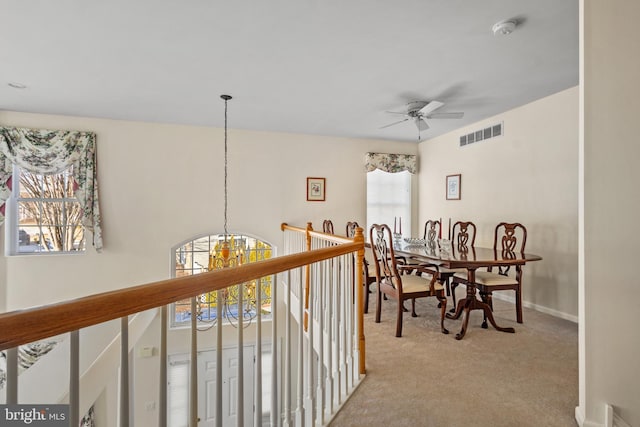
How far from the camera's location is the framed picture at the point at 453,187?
194 inches

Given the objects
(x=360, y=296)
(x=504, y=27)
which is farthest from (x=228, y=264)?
(x=504, y=27)

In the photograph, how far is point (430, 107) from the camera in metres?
3.30

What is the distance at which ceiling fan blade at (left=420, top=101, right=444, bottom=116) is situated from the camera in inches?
126

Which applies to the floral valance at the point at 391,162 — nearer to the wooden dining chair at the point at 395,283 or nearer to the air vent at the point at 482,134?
the air vent at the point at 482,134

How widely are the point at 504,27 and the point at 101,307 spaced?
9.41 ft

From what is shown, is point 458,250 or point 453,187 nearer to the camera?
point 458,250

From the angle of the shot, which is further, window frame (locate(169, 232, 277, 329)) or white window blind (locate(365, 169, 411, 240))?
white window blind (locate(365, 169, 411, 240))

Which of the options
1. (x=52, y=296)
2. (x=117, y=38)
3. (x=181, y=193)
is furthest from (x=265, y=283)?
(x=117, y=38)

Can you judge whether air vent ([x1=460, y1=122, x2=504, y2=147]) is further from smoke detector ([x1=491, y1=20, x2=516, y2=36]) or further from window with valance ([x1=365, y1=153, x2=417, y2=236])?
smoke detector ([x1=491, y1=20, x2=516, y2=36])

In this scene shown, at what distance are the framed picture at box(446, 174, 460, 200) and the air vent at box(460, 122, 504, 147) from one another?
0.54 m

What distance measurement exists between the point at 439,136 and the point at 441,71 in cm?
255

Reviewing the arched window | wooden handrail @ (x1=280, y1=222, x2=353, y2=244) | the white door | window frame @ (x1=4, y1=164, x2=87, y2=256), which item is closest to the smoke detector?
wooden handrail @ (x1=280, y1=222, x2=353, y2=244)

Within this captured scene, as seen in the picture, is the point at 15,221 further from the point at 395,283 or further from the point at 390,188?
the point at 390,188
